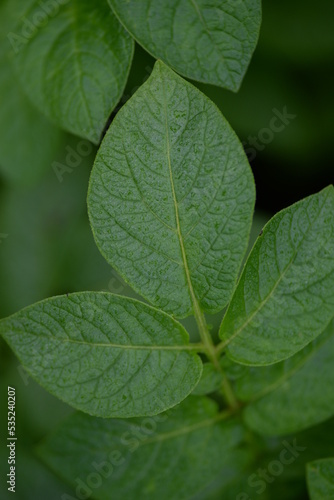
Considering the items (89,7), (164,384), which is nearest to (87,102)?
(89,7)

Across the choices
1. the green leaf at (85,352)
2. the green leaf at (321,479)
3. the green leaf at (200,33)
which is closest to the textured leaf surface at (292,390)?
the green leaf at (321,479)

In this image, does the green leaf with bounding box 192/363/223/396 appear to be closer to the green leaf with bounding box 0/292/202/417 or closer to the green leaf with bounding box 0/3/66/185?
the green leaf with bounding box 0/292/202/417

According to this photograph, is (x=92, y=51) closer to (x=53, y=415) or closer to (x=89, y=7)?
(x=89, y=7)

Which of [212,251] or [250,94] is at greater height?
[250,94]

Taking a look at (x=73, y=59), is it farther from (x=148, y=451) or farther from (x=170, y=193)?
(x=148, y=451)

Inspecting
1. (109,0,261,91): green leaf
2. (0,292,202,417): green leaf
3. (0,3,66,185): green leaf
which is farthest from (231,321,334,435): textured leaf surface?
(0,3,66,185): green leaf

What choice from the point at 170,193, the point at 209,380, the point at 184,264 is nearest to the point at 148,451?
the point at 209,380
